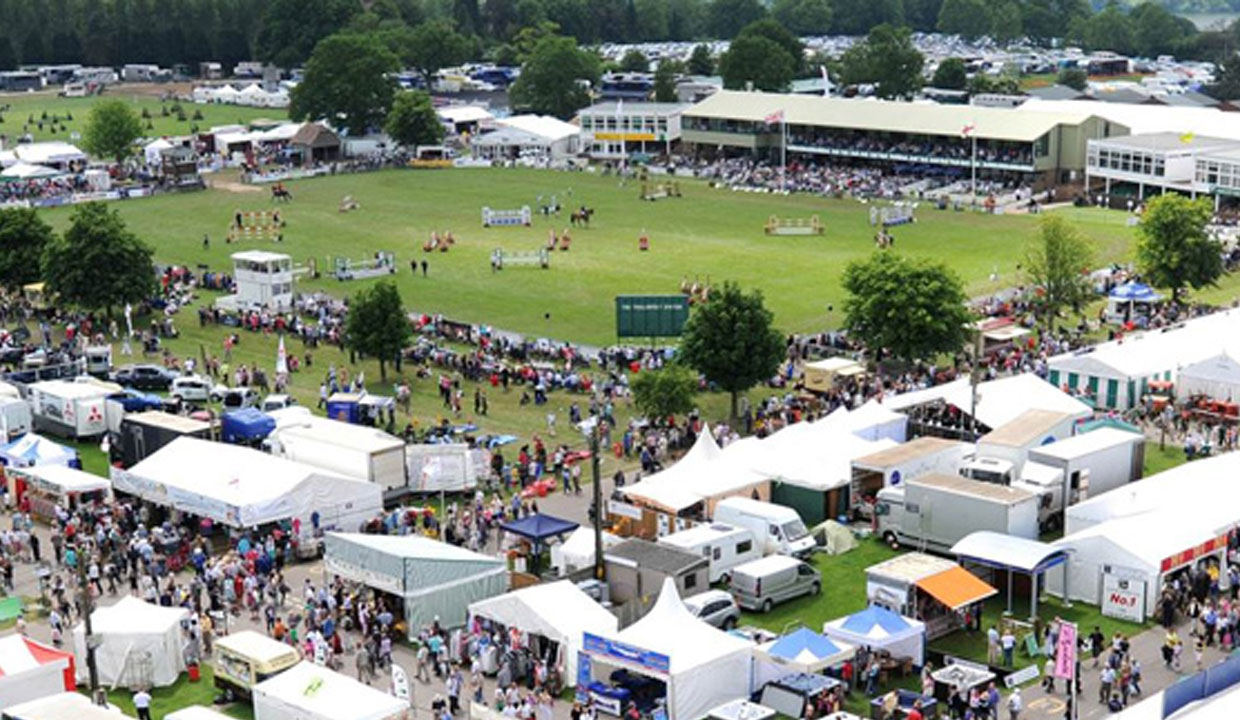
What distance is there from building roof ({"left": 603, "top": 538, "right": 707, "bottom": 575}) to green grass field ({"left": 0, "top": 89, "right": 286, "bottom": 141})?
3668 inches

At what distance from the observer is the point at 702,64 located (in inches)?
5994

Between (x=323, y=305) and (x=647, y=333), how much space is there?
14.6 meters

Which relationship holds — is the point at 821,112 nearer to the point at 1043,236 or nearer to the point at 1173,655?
the point at 1043,236

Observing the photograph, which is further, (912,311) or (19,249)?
(19,249)

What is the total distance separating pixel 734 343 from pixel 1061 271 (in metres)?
16.0

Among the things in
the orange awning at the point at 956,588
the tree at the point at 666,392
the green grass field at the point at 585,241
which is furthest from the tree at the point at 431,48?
the orange awning at the point at 956,588

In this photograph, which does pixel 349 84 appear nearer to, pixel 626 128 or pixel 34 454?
pixel 626 128

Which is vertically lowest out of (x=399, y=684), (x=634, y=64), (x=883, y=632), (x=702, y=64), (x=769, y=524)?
(x=399, y=684)

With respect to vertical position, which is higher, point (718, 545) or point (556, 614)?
point (556, 614)

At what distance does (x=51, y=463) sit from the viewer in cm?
4125

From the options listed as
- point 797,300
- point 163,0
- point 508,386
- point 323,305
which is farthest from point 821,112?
point 163,0

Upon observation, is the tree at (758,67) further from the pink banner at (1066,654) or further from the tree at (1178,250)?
the pink banner at (1066,654)

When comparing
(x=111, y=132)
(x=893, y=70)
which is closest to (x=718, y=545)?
(x=111, y=132)

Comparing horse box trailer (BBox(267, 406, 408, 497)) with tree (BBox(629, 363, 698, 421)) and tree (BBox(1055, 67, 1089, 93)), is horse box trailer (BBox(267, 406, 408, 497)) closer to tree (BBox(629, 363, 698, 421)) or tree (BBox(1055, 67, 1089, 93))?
tree (BBox(629, 363, 698, 421))
